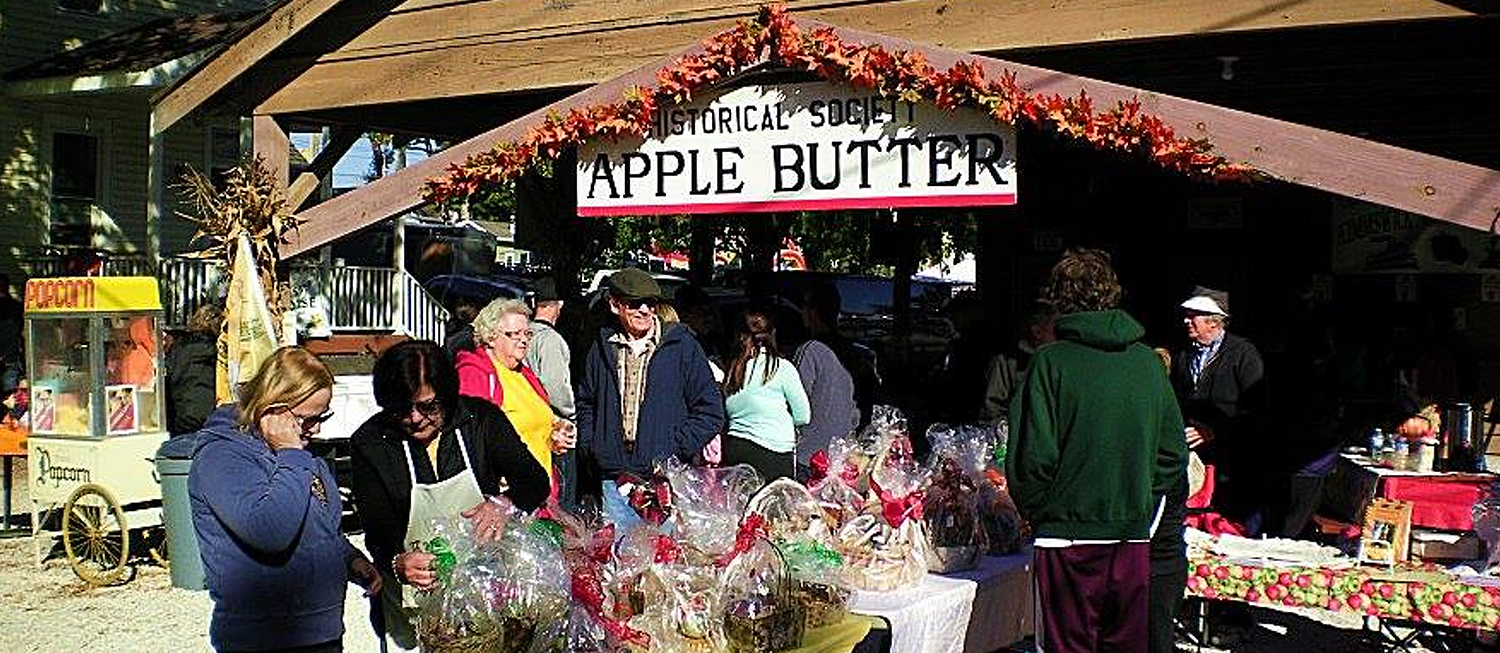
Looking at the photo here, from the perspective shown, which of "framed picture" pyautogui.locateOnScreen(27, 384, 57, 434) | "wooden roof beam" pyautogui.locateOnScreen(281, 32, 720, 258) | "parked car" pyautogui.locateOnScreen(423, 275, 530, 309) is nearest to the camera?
"wooden roof beam" pyautogui.locateOnScreen(281, 32, 720, 258)

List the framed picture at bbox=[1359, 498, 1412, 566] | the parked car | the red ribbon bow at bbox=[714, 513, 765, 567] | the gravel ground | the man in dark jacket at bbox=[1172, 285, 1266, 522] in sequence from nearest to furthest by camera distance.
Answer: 1. the red ribbon bow at bbox=[714, 513, 765, 567]
2. the framed picture at bbox=[1359, 498, 1412, 566]
3. the man in dark jacket at bbox=[1172, 285, 1266, 522]
4. the gravel ground
5. the parked car

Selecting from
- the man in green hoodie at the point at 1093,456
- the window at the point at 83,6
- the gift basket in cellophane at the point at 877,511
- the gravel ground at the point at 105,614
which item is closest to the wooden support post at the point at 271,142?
the gravel ground at the point at 105,614

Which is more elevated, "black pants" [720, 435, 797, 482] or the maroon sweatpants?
"black pants" [720, 435, 797, 482]

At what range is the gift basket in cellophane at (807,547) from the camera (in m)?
5.02

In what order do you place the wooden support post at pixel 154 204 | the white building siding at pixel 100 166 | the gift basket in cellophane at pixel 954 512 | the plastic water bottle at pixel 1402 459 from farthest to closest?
the white building siding at pixel 100 166 → the wooden support post at pixel 154 204 → the plastic water bottle at pixel 1402 459 → the gift basket in cellophane at pixel 954 512

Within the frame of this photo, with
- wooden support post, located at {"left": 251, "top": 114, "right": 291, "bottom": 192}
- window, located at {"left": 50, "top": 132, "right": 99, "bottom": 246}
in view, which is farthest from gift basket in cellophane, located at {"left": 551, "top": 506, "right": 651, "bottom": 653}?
window, located at {"left": 50, "top": 132, "right": 99, "bottom": 246}

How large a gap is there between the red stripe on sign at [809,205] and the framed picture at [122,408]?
3425mm

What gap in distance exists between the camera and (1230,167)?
5797 millimetres

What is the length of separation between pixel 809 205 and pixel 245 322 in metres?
3.17

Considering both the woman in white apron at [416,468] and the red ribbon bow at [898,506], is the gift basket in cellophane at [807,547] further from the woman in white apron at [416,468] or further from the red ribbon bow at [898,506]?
the woman in white apron at [416,468]

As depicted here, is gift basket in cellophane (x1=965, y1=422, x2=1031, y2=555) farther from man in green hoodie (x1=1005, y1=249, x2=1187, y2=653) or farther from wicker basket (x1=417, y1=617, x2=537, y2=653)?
wicker basket (x1=417, y1=617, x2=537, y2=653)

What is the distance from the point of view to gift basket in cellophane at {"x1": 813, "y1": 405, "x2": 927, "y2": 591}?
5.56 metres

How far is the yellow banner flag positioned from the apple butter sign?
184cm

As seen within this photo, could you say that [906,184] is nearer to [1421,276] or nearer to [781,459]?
[781,459]
